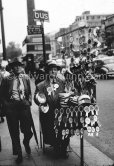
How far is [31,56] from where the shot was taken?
1121 inches

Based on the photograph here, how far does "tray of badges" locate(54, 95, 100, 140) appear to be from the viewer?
471cm

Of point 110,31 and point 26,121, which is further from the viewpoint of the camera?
point 110,31

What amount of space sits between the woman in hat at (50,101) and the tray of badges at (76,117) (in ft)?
1.02

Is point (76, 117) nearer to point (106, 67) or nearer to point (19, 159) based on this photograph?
point (19, 159)

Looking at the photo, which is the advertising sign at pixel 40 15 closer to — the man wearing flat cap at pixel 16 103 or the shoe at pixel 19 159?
the man wearing flat cap at pixel 16 103

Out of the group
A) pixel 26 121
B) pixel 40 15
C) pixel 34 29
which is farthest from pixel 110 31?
pixel 26 121

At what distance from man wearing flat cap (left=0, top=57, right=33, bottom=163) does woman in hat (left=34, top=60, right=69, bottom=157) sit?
0.31 meters

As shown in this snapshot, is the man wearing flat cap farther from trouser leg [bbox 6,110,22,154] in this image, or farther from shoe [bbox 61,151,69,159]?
shoe [bbox 61,151,69,159]

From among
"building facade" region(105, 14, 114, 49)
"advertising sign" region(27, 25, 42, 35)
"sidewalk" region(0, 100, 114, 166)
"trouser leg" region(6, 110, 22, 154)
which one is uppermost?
"building facade" region(105, 14, 114, 49)

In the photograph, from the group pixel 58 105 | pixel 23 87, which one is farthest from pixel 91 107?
pixel 23 87

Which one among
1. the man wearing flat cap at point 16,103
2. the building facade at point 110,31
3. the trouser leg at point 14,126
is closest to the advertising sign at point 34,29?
the man wearing flat cap at point 16,103

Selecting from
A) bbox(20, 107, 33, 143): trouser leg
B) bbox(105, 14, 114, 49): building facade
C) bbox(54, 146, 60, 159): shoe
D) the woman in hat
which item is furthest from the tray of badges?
bbox(105, 14, 114, 49): building facade

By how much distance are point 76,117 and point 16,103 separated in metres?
1.26

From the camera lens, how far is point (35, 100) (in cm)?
538
